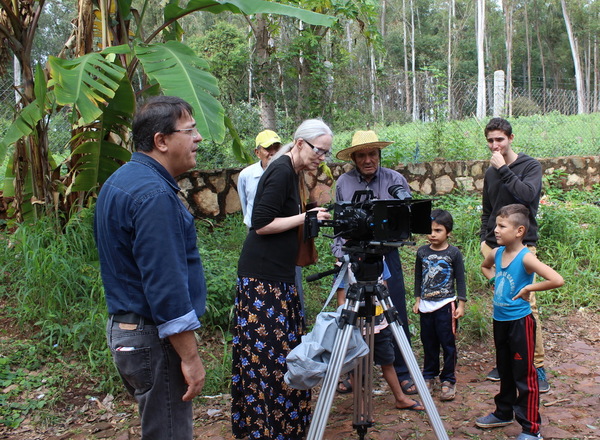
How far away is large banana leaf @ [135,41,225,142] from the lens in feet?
11.7

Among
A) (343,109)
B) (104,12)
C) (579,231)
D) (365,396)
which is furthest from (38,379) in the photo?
(343,109)

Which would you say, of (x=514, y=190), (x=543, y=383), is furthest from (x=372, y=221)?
(x=543, y=383)

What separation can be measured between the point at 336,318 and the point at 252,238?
2.07ft

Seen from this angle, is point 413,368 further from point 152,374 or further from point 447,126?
point 447,126

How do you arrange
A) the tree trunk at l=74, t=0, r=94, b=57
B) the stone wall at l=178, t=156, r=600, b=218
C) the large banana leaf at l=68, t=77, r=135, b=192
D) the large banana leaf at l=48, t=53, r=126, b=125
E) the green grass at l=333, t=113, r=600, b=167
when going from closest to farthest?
1. the large banana leaf at l=48, t=53, r=126, b=125
2. the large banana leaf at l=68, t=77, r=135, b=192
3. the tree trunk at l=74, t=0, r=94, b=57
4. the stone wall at l=178, t=156, r=600, b=218
5. the green grass at l=333, t=113, r=600, b=167

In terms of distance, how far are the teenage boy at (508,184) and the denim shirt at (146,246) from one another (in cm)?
239

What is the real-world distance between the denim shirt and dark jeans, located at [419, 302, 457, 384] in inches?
86.0

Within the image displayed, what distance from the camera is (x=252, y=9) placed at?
162 inches

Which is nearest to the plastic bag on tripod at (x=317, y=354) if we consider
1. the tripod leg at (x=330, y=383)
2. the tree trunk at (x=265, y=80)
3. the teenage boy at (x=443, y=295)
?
the tripod leg at (x=330, y=383)

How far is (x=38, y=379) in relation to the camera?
373 centimetres

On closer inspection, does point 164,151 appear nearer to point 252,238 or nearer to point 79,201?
point 252,238

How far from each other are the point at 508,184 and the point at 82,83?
2.82 m

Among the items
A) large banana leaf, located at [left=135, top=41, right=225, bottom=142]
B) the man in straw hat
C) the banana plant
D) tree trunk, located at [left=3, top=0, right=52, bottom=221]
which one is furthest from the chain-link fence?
the man in straw hat

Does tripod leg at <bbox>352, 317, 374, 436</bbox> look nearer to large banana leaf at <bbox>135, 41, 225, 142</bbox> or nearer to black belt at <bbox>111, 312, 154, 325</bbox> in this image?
black belt at <bbox>111, 312, 154, 325</bbox>
